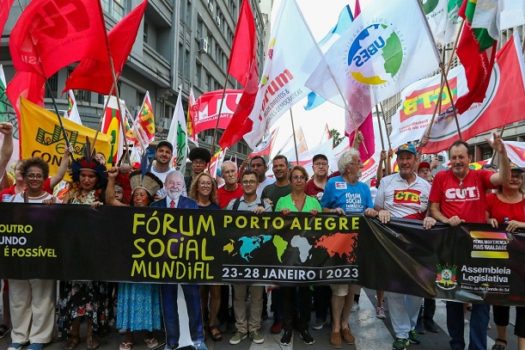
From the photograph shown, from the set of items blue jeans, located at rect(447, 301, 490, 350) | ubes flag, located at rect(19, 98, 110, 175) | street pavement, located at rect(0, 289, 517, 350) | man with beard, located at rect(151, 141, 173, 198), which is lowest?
street pavement, located at rect(0, 289, 517, 350)

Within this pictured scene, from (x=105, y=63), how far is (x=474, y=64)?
4.58m

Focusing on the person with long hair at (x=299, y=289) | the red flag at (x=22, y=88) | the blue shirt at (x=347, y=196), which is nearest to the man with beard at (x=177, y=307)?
the person with long hair at (x=299, y=289)

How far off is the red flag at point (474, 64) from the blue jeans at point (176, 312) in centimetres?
408

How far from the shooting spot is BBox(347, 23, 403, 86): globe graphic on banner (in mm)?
5293

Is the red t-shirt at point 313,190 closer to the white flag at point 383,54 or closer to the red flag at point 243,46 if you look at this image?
the white flag at point 383,54

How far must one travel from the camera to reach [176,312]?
4297mm

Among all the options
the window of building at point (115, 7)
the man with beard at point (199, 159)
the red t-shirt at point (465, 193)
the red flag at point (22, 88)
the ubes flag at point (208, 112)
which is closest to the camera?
the red t-shirt at point (465, 193)

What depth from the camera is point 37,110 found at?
5660 millimetres

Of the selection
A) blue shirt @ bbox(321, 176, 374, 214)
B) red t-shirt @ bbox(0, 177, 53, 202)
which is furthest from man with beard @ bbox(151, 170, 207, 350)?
blue shirt @ bbox(321, 176, 374, 214)

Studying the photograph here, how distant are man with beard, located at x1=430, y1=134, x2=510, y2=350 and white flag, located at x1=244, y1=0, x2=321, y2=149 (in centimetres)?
215

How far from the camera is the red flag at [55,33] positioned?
5.05 meters

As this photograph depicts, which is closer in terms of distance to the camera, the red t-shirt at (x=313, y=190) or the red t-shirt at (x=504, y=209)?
the red t-shirt at (x=504, y=209)

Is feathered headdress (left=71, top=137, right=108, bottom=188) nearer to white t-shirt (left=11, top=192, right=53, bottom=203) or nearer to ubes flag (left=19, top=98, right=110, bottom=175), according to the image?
white t-shirt (left=11, top=192, right=53, bottom=203)

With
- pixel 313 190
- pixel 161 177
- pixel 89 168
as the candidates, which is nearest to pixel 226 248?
pixel 161 177
